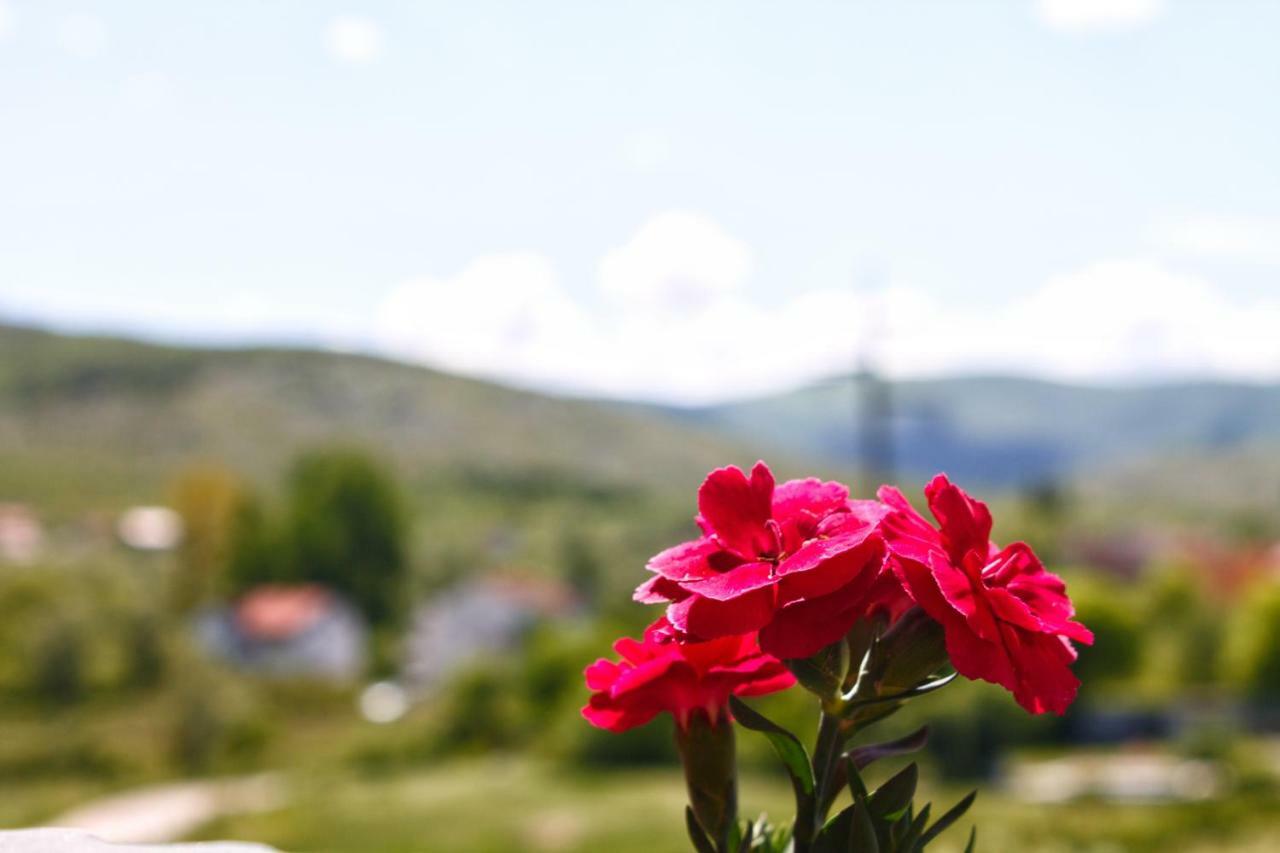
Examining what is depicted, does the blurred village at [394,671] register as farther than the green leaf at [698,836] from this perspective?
Yes

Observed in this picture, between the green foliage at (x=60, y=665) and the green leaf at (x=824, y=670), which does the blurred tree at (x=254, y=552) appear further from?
the green leaf at (x=824, y=670)

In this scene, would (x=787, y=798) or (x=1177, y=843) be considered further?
(x=787, y=798)

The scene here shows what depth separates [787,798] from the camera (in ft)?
69.2

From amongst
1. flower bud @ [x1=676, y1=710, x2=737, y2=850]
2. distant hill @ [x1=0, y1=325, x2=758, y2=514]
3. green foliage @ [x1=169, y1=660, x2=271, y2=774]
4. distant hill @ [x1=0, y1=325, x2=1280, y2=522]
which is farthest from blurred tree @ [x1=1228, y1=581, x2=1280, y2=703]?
distant hill @ [x1=0, y1=325, x2=758, y2=514]

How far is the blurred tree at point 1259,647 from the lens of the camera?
3203 centimetres

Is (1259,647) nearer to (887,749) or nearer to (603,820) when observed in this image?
(603,820)

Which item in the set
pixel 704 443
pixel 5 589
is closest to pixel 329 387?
pixel 704 443

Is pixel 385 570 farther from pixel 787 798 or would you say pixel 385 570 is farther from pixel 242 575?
pixel 787 798

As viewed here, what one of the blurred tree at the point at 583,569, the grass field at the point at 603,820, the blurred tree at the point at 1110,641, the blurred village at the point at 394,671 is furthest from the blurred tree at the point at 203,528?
the blurred tree at the point at 1110,641

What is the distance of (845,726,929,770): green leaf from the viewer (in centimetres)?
143

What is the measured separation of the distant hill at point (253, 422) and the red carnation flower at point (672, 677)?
9662cm

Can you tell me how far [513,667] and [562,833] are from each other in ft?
49.8

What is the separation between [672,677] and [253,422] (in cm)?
12564

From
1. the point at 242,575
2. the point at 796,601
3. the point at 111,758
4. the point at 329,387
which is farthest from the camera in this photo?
the point at 329,387
